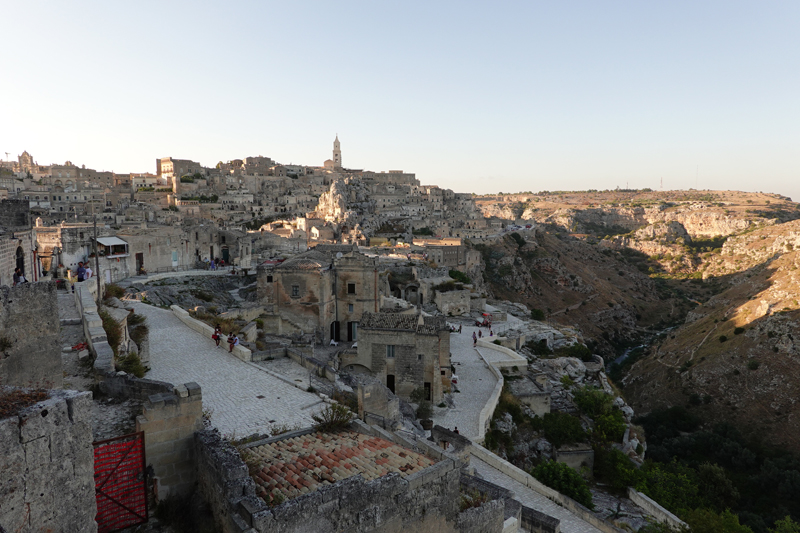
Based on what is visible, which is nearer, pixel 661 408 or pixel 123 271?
pixel 123 271

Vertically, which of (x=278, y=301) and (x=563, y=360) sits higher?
(x=278, y=301)

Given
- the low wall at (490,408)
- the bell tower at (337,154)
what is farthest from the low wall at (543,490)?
the bell tower at (337,154)

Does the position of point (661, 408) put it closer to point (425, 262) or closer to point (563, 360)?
point (563, 360)

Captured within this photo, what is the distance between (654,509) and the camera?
1661 cm

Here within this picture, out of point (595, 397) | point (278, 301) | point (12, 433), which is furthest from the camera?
point (278, 301)

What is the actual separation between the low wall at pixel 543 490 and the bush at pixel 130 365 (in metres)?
11.5

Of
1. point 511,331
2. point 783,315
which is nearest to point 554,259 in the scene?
point 783,315

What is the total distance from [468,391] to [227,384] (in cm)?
1384

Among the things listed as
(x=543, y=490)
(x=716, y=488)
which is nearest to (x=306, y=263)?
(x=543, y=490)

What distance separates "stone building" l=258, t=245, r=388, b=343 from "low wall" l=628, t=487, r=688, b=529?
15.7 m

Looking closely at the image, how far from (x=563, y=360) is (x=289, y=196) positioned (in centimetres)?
7510

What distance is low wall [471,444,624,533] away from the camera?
46.4 ft

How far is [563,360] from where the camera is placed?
106 feet

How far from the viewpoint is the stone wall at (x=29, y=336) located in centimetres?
754
